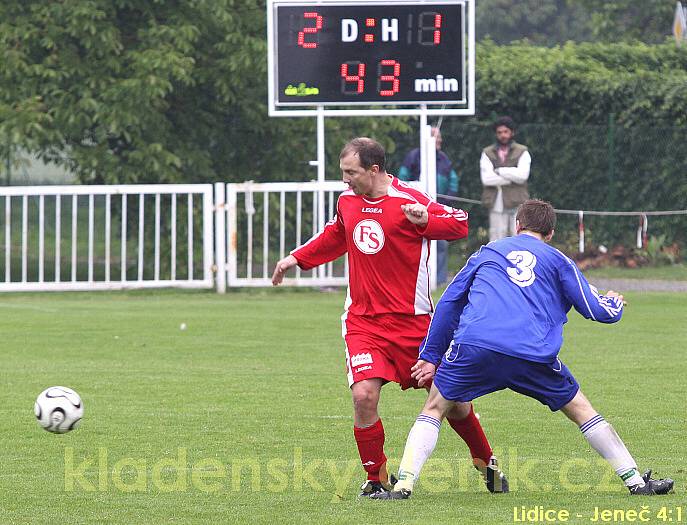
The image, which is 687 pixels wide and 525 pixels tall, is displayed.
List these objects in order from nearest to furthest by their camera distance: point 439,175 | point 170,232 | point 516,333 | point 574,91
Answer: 1. point 516,333
2. point 170,232
3. point 439,175
4. point 574,91

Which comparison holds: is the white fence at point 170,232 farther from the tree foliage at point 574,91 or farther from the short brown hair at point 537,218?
the short brown hair at point 537,218

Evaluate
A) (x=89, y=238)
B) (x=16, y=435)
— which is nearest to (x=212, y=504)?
(x=16, y=435)

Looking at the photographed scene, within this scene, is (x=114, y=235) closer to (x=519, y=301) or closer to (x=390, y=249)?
(x=390, y=249)

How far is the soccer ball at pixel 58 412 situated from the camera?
7.93 meters

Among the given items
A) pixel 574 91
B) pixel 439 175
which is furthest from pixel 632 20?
pixel 439 175

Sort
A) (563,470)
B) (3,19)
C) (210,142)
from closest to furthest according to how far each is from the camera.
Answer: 1. (563,470)
2. (3,19)
3. (210,142)

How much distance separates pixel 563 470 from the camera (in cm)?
785

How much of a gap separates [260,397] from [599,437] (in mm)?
4035

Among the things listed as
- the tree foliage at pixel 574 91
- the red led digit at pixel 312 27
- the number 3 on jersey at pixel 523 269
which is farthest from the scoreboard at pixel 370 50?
the number 3 on jersey at pixel 523 269

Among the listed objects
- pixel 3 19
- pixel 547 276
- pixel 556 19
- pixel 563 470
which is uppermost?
pixel 556 19

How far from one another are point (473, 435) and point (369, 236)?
110 centimetres

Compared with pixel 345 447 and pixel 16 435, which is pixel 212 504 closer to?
pixel 345 447

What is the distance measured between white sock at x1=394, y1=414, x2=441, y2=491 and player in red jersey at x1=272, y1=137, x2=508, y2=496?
398mm

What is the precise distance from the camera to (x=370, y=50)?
17.4m
